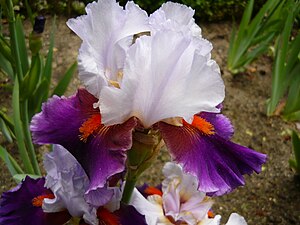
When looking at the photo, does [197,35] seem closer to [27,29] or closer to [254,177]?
[254,177]

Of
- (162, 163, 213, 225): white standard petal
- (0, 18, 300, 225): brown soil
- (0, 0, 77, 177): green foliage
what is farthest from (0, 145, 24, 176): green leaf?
(162, 163, 213, 225): white standard petal

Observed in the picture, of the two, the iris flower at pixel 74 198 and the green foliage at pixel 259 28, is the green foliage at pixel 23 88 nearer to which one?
the iris flower at pixel 74 198

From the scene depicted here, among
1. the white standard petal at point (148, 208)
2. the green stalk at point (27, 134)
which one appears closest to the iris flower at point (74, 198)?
the white standard petal at point (148, 208)

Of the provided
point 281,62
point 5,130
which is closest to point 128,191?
point 5,130

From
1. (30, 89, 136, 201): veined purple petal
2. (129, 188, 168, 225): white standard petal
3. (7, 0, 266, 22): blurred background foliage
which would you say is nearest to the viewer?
(30, 89, 136, 201): veined purple petal

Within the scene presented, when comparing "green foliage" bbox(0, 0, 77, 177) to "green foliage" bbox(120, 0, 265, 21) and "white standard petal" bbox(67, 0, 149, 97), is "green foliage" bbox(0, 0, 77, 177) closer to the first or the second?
"white standard petal" bbox(67, 0, 149, 97)

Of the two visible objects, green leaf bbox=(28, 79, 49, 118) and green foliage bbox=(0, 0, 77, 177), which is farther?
green leaf bbox=(28, 79, 49, 118)
